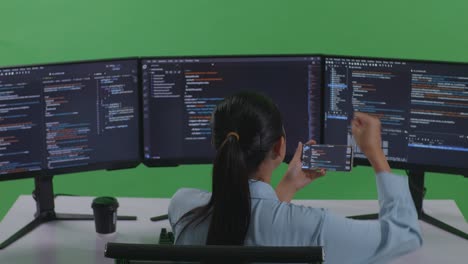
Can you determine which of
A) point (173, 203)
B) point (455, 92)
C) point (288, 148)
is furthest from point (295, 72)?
point (173, 203)

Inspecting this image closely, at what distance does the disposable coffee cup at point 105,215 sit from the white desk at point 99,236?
0.09 ft

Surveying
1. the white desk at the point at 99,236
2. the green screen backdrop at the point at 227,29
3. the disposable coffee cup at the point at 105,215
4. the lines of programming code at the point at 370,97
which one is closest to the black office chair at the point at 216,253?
the white desk at the point at 99,236

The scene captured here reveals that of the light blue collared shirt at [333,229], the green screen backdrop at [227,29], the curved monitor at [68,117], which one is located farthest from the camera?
the green screen backdrop at [227,29]

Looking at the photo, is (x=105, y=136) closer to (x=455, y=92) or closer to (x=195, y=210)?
(x=195, y=210)

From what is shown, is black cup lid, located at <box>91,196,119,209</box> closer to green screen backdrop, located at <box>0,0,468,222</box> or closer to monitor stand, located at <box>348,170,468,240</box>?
monitor stand, located at <box>348,170,468,240</box>

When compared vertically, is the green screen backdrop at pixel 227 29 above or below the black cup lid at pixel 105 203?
above

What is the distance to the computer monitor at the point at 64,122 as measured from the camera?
2576 millimetres

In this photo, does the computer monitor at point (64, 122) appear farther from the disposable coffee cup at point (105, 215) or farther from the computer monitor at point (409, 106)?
the computer monitor at point (409, 106)

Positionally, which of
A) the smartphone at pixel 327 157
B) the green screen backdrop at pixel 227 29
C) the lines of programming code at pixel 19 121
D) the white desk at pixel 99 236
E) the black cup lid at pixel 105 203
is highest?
the green screen backdrop at pixel 227 29

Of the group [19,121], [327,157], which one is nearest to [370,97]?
[327,157]

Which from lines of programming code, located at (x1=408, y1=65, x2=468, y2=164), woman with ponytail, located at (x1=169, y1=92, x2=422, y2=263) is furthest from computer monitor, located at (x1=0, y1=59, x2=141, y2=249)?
lines of programming code, located at (x1=408, y1=65, x2=468, y2=164)

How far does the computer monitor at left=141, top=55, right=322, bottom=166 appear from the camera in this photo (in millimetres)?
2732

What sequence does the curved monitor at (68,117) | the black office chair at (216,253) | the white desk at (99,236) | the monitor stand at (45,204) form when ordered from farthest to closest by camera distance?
the monitor stand at (45,204) → the curved monitor at (68,117) → the white desk at (99,236) → the black office chair at (216,253)

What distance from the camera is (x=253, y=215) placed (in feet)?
6.14
